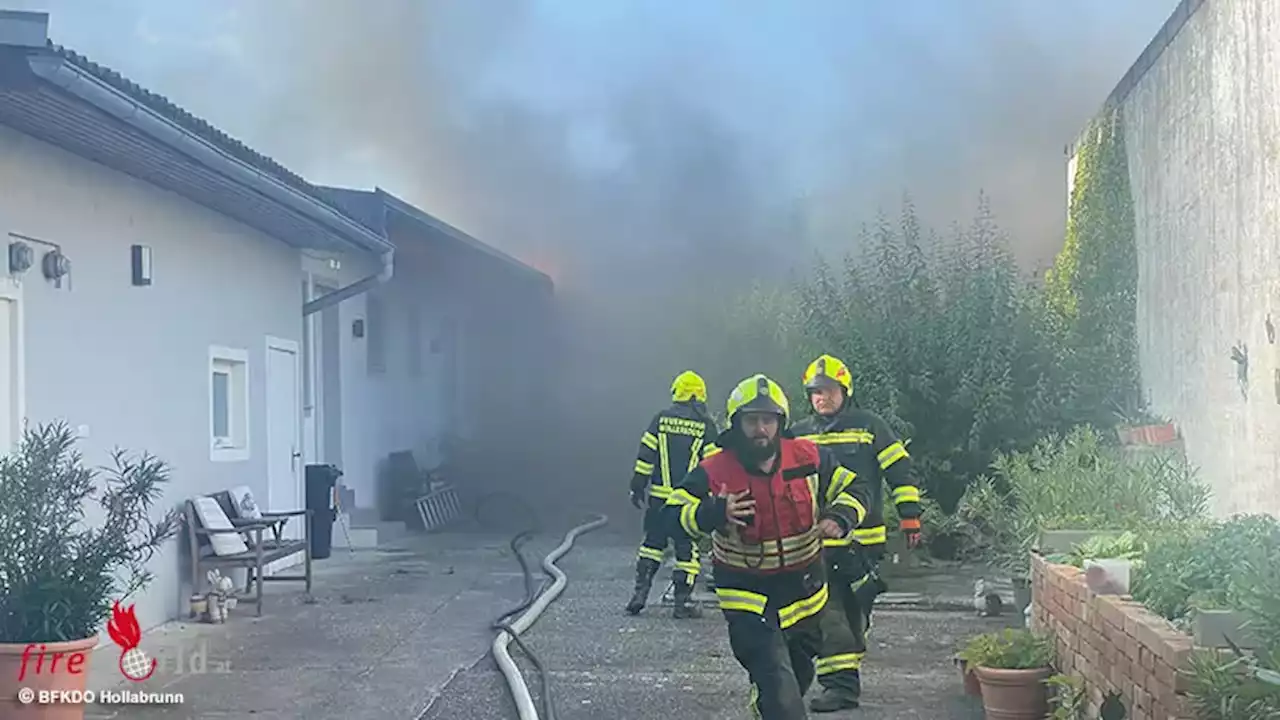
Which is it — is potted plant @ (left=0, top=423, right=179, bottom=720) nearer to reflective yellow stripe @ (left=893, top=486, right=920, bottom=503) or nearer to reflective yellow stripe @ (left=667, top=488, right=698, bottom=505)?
reflective yellow stripe @ (left=667, top=488, right=698, bottom=505)

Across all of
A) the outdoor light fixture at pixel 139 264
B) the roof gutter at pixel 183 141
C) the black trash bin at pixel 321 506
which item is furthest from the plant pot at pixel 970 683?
the black trash bin at pixel 321 506

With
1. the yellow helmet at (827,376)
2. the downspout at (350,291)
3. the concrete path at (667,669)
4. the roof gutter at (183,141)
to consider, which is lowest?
the concrete path at (667,669)

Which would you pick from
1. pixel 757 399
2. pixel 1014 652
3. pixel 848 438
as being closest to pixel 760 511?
pixel 757 399

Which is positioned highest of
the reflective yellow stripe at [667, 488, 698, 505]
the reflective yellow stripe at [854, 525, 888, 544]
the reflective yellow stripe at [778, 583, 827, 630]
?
the reflective yellow stripe at [667, 488, 698, 505]

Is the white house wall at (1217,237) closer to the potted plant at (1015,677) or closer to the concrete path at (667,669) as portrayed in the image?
the concrete path at (667,669)

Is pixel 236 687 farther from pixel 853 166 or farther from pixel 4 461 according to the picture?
pixel 853 166

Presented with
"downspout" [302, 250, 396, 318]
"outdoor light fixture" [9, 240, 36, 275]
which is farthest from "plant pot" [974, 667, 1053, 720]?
"downspout" [302, 250, 396, 318]

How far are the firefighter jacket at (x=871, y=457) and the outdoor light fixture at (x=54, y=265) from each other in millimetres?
4078

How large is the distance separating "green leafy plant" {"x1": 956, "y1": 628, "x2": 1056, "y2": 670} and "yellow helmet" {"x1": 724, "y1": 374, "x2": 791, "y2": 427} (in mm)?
1596

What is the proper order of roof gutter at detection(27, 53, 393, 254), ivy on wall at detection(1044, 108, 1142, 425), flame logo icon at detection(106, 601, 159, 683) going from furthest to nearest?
ivy on wall at detection(1044, 108, 1142, 425), flame logo icon at detection(106, 601, 159, 683), roof gutter at detection(27, 53, 393, 254)

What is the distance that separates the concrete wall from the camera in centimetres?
764

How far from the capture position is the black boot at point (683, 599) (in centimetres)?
957

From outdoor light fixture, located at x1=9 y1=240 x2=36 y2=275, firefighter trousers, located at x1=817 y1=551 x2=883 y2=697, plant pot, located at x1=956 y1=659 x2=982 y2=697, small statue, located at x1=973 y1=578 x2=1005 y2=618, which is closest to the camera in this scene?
firefighter trousers, located at x1=817 y1=551 x2=883 y2=697

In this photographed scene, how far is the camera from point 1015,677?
235 inches
